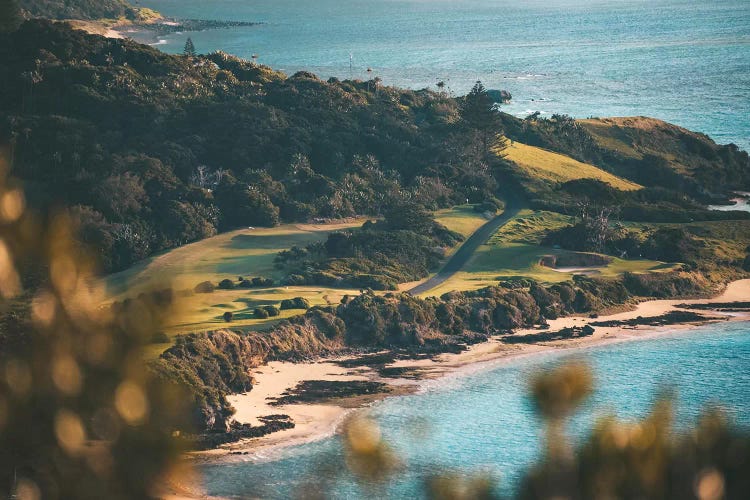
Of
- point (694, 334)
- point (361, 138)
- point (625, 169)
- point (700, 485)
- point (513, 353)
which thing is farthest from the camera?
point (625, 169)

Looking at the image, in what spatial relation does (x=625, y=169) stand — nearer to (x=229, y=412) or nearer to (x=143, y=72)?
(x=143, y=72)

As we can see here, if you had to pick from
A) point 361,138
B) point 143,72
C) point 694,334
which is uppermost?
point 143,72

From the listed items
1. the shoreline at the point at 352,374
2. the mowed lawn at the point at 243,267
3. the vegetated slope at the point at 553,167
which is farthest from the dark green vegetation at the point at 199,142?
the shoreline at the point at 352,374

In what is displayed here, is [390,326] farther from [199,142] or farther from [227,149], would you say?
[199,142]

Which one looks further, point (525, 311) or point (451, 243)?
point (451, 243)

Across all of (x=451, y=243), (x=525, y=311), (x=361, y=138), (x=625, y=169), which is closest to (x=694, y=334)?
(x=525, y=311)

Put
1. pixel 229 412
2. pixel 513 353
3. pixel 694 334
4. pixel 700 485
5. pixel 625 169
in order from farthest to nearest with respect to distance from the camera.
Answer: pixel 625 169 → pixel 694 334 → pixel 513 353 → pixel 229 412 → pixel 700 485

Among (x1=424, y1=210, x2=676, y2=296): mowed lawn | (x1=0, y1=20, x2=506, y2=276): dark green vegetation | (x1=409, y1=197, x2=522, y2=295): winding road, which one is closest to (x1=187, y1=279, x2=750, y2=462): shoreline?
(x1=424, y1=210, x2=676, y2=296): mowed lawn
